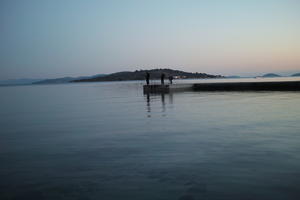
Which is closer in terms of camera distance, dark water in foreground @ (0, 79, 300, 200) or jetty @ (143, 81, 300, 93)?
dark water in foreground @ (0, 79, 300, 200)

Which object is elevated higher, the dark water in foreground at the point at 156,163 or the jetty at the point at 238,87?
the jetty at the point at 238,87

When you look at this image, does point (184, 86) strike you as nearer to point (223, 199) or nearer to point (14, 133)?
point (14, 133)

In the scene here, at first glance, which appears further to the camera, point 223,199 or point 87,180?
point 87,180

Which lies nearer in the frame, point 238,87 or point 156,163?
point 156,163

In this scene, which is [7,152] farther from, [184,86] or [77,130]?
[184,86]

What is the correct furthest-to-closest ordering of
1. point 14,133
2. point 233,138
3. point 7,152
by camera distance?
1. point 14,133
2. point 233,138
3. point 7,152

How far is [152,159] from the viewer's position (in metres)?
6.47

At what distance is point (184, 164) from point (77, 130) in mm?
6211

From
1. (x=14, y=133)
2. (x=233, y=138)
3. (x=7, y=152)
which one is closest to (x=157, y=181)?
(x=233, y=138)

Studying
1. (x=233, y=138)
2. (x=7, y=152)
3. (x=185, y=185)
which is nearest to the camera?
(x=185, y=185)

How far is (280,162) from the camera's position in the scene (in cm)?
595

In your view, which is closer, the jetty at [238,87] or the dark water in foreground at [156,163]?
the dark water in foreground at [156,163]

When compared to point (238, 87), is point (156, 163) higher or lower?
lower

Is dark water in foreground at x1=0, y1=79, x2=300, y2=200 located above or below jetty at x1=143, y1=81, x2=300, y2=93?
below
